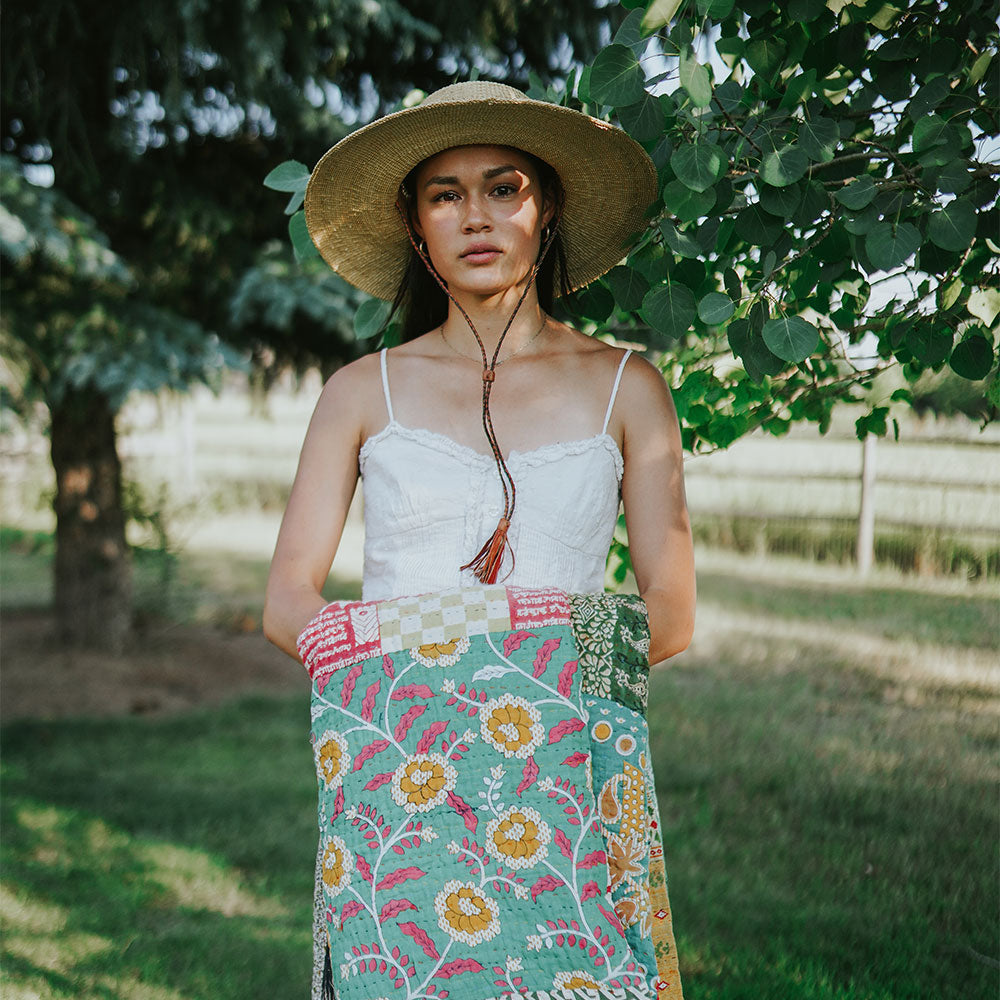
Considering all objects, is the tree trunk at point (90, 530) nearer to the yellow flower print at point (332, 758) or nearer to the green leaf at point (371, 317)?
the green leaf at point (371, 317)

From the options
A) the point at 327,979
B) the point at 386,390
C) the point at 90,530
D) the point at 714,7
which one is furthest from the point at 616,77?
the point at 90,530

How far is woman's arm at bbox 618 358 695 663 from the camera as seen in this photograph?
5.96 ft

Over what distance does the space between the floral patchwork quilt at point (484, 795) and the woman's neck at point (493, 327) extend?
55cm

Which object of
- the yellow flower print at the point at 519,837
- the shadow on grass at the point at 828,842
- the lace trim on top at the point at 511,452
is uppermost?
the lace trim on top at the point at 511,452

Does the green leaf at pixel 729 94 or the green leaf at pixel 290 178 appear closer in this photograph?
the green leaf at pixel 729 94

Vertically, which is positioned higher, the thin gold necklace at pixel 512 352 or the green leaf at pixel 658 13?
the green leaf at pixel 658 13

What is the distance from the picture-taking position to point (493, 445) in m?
1.88

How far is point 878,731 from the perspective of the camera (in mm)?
5070

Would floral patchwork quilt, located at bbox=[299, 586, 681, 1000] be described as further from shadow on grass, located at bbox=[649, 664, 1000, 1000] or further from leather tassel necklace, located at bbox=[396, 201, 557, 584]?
shadow on grass, located at bbox=[649, 664, 1000, 1000]

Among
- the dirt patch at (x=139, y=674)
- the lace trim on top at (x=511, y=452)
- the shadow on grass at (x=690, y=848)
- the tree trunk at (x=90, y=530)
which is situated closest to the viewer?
the lace trim on top at (x=511, y=452)

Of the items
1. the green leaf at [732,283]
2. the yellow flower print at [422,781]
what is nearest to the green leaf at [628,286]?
the green leaf at [732,283]

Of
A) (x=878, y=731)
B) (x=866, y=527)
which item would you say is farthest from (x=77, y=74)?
(x=866, y=527)

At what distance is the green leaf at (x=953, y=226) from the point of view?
1.70 m

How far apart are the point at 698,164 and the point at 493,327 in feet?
1.64
